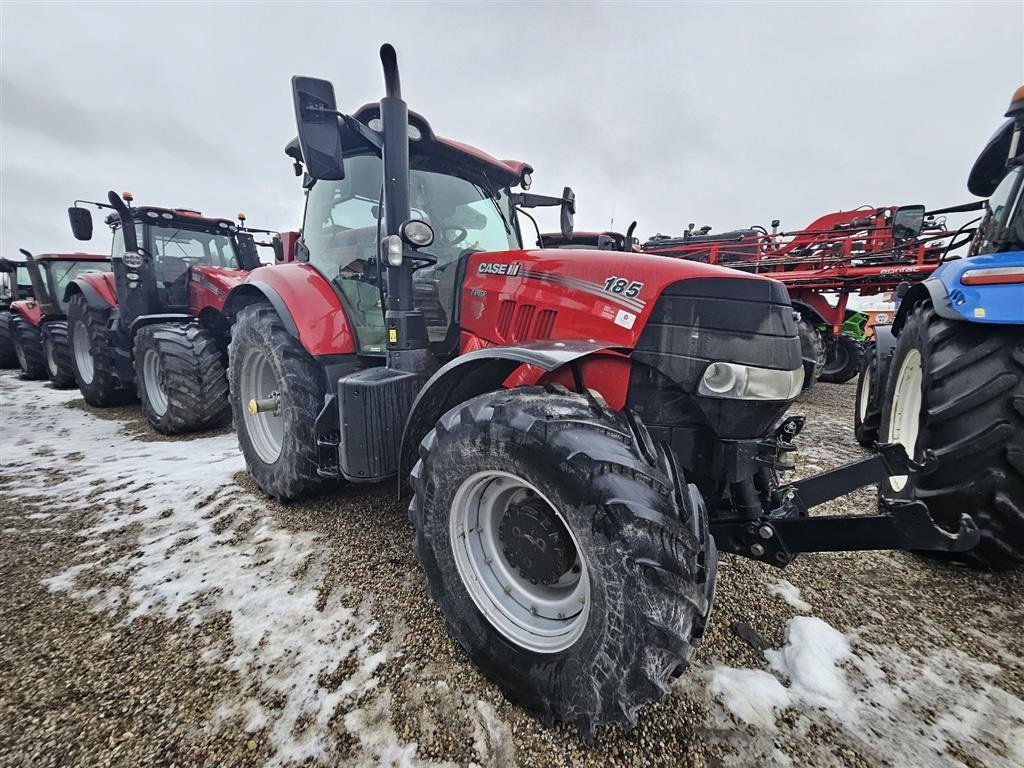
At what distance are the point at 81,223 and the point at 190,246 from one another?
107cm

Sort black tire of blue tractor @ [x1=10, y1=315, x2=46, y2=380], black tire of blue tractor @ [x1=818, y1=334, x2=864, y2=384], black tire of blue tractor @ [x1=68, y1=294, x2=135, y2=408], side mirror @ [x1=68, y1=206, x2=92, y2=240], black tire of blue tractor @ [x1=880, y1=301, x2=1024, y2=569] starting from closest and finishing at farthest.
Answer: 1. black tire of blue tractor @ [x1=880, y1=301, x2=1024, y2=569]
2. side mirror @ [x1=68, y1=206, x2=92, y2=240]
3. black tire of blue tractor @ [x1=68, y1=294, x2=135, y2=408]
4. black tire of blue tractor @ [x1=818, y1=334, x2=864, y2=384]
5. black tire of blue tractor @ [x1=10, y1=315, x2=46, y2=380]

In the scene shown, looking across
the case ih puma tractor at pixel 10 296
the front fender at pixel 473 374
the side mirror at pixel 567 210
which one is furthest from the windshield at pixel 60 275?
the front fender at pixel 473 374

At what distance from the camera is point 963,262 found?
2299 mm

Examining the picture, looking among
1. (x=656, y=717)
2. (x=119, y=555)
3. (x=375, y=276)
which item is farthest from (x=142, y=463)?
(x=656, y=717)

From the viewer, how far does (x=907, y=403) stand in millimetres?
2887

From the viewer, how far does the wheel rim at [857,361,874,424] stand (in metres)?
Answer: 3.82

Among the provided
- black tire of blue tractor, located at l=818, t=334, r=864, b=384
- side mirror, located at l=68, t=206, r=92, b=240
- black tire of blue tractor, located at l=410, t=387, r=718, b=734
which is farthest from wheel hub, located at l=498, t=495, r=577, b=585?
black tire of blue tractor, located at l=818, t=334, r=864, b=384

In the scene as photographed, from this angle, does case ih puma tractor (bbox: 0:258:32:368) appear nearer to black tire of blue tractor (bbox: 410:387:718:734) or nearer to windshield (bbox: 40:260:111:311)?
windshield (bbox: 40:260:111:311)

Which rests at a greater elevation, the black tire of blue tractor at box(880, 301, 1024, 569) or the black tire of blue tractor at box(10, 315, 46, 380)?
the black tire of blue tractor at box(880, 301, 1024, 569)

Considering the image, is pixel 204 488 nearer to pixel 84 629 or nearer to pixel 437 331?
pixel 84 629

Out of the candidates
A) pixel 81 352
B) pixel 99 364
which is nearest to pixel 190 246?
pixel 99 364

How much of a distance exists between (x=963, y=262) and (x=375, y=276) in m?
3.06

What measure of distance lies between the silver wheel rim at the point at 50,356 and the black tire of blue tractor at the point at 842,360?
1198cm

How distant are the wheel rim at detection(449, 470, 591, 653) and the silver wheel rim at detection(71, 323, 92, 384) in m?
7.28
